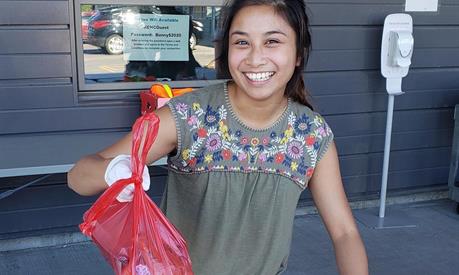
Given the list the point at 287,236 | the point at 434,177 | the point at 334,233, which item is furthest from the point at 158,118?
the point at 434,177

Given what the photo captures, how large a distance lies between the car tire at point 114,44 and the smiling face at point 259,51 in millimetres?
2609

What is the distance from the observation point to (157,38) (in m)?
4.15

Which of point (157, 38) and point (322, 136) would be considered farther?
point (157, 38)

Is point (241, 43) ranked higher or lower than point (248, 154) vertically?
higher

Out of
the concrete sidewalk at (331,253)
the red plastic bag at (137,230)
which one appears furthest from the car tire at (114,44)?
the red plastic bag at (137,230)

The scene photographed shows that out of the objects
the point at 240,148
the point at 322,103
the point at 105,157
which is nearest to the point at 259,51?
the point at 240,148

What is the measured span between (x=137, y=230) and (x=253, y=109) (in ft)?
1.64

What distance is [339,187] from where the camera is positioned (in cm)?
168

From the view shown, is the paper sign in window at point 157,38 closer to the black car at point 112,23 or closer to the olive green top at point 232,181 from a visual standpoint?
the black car at point 112,23

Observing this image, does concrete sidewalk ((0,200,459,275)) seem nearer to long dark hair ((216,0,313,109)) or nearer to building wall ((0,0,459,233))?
building wall ((0,0,459,233))

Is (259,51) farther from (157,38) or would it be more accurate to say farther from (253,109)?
(157,38)

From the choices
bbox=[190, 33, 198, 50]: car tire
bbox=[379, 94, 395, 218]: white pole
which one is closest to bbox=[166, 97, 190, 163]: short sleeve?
bbox=[190, 33, 198, 50]: car tire

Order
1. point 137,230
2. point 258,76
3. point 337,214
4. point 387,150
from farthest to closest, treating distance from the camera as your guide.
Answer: point 387,150 < point 337,214 < point 258,76 < point 137,230

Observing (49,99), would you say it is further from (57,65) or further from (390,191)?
(390,191)
